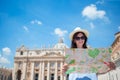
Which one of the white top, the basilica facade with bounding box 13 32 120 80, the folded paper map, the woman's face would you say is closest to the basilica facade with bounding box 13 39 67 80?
the basilica facade with bounding box 13 32 120 80

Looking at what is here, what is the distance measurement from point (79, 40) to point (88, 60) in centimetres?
71

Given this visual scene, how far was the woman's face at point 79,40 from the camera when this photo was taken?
4.46m

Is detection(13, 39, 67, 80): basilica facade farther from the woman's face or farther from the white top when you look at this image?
the white top

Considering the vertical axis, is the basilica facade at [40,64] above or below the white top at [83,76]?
above

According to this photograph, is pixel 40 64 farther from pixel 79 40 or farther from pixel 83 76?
pixel 83 76

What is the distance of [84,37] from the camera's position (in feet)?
14.8

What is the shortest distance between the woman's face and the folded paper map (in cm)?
51

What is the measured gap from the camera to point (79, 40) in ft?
14.8

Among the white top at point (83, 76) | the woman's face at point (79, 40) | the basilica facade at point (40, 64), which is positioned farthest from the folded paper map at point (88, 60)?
the basilica facade at point (40, 64)

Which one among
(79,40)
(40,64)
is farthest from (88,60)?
(40,64)

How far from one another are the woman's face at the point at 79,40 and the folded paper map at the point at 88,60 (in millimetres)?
506

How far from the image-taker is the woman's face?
→ 14.6 ft

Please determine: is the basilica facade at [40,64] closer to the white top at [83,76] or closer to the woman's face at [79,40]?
the woman's face at [79,40]

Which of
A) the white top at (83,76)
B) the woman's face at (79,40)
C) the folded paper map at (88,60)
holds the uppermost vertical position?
the woman's face at (79,40)
